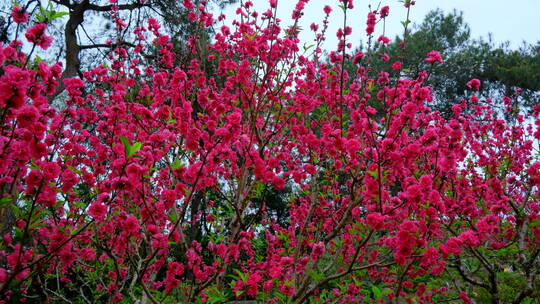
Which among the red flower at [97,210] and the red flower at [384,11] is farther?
the red flower at [384,11]

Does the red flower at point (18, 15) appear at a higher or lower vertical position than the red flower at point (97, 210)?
higher

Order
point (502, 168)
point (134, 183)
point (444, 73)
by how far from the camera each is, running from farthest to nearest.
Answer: point (444, 73)
point (502, 168)
point (134, 183)

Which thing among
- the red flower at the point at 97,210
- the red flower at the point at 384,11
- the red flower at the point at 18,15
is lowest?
the red flower at the point at 97,210

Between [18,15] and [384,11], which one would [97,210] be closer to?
[18,15]

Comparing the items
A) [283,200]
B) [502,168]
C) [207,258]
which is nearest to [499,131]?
[502,168]

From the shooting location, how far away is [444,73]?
13.8 meters

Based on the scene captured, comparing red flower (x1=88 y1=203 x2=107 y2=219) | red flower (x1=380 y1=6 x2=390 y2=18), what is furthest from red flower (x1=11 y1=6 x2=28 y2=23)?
red flower (x1=380 y1=6 x2=390 y2=18)

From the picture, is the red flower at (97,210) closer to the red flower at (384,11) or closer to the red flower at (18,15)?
the red flower at (18,15)

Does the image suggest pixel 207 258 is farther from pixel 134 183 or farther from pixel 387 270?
pixel 134 183

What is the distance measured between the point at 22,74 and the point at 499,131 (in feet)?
21.3

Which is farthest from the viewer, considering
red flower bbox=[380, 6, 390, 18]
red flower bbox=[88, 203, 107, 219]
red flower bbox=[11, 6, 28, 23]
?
red flower bbox=[380, 6, 390, 18]

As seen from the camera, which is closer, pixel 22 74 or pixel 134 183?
pixel 22 74

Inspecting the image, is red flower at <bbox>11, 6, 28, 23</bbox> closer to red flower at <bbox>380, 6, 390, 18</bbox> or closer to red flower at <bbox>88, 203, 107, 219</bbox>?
red flower at <bbox>88, 203, 107, 219</bbox>

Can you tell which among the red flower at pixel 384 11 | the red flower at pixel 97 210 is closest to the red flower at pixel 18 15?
the red flower at pixel 97 210
